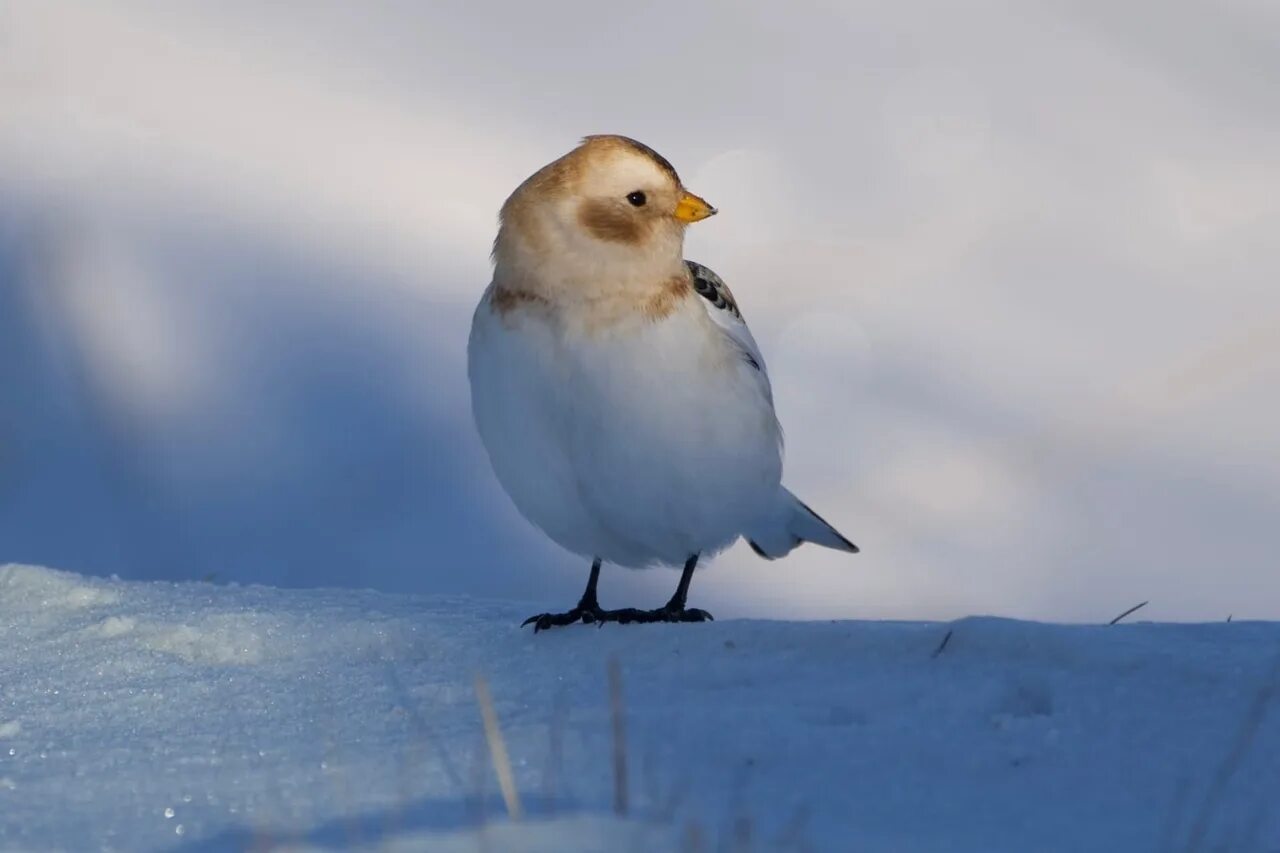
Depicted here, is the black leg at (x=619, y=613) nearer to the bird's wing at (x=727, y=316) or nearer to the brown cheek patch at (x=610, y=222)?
the bird's wing at (x=727, y=316)

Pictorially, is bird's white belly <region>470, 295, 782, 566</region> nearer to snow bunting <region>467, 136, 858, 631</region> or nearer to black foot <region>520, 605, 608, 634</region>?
snow bunting <region>467, 136, 858, 631</region>

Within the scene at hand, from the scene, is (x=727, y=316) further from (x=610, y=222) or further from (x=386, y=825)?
(x=386, y=825)

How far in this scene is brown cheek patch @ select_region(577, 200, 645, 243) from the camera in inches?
162

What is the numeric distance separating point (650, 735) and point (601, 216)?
165cm

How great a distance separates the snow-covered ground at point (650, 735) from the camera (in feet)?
8.05

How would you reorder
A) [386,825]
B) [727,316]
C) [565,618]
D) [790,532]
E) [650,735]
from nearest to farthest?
[386,825]
[650,735]
[565,618]
[727,316]
[790,532]

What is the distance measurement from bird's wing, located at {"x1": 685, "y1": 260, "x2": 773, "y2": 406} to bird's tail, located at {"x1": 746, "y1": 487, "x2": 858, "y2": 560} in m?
0.57

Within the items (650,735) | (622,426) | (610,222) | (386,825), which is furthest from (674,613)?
(386,825)

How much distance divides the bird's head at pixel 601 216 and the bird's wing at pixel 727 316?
169 mm

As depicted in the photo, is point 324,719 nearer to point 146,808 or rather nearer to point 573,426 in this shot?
point 146,808

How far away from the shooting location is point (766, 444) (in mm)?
4305

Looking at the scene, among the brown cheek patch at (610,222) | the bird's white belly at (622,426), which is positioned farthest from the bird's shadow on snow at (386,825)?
the brown cheek patch at (610,222)

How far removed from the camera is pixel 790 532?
16.7ft

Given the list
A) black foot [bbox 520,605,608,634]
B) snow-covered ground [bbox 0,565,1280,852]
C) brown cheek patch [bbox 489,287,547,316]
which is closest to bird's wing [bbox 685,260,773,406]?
brown cheek patch [bbox 489,287,547,316]
